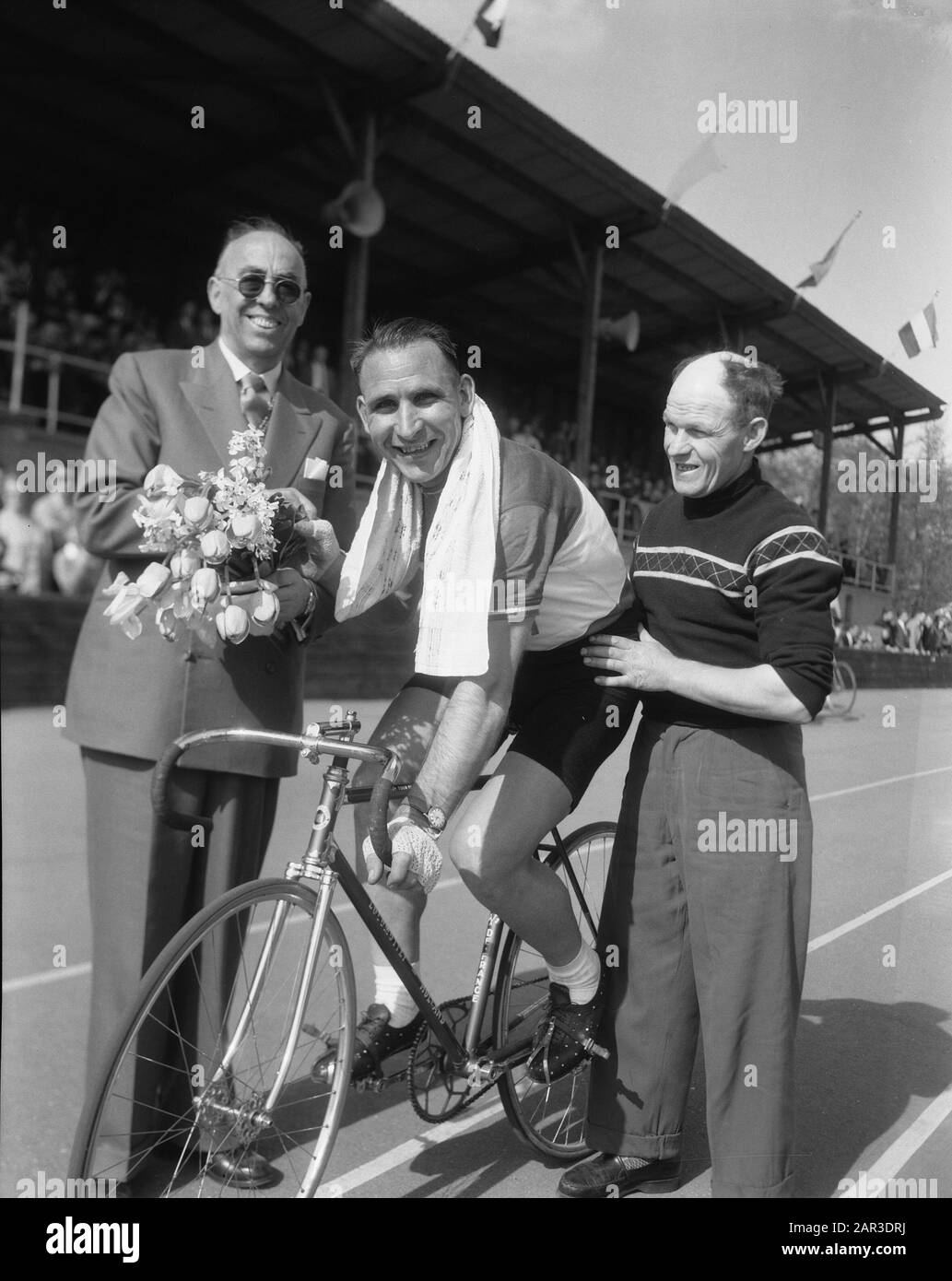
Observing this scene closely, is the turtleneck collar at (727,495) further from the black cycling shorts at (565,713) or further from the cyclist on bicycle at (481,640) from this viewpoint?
the black cycling shorts at (565,713)

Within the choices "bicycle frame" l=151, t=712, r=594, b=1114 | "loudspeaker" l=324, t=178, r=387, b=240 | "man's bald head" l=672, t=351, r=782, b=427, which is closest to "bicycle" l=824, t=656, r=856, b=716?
"man's bald head" l=672, t=351, r=782, b=427

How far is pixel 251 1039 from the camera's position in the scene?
90.2 inches

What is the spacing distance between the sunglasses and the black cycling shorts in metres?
0.91

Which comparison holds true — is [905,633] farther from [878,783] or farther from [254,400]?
[254,400]

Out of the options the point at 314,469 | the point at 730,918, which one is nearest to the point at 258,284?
the point at 314,469

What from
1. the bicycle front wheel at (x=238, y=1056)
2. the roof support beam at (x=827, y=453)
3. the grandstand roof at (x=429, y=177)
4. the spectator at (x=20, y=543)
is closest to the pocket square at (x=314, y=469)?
the grandstand roof at (x=429, y=177)

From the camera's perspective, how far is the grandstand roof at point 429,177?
2.91 metres

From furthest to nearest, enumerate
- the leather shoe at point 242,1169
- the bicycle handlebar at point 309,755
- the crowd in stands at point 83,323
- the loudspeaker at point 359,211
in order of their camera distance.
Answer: the crowd in stands at point 83,323 → the loudspeaker at point 359,211 → the leather shoe at point 242,1169 → the bicycle handlebar at point 309,755

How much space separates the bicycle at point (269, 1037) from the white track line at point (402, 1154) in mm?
113

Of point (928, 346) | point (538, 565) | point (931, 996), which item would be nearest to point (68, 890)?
point (538, 565)

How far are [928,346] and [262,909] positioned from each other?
6.51 feet

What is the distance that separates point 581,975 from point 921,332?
68.0 inches

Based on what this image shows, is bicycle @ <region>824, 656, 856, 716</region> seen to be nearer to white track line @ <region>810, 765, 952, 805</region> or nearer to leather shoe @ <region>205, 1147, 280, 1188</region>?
Result: white track line @ <region>810, 765, 952, 805</region>
